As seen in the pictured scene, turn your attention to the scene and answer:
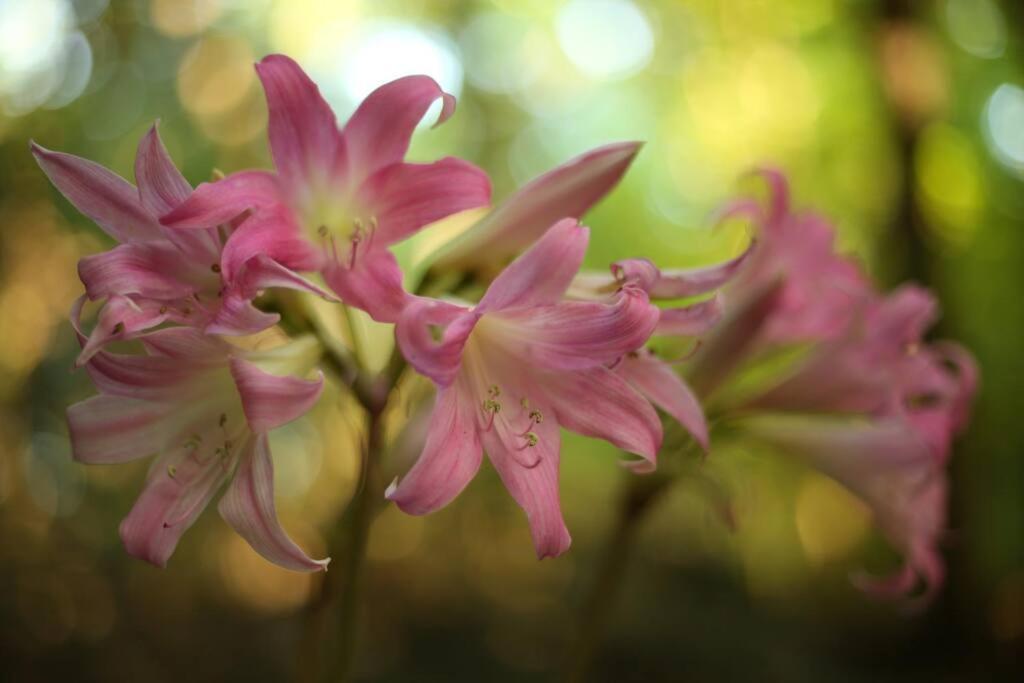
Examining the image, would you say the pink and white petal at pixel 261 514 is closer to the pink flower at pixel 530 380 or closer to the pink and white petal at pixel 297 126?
the pink flower at pixel 530 380

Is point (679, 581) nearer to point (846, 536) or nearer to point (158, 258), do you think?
point (846, 536)

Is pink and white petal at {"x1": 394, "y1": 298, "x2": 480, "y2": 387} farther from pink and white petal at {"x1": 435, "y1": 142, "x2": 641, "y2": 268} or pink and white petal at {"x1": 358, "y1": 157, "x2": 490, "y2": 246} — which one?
pink and white petal at {"x1": 435, "y1": 142, "x2": 641, "y2": 268}

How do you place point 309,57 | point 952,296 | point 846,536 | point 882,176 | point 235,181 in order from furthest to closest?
point 846,536, point 309,57, point 882,176, point 952,296, point 235,181

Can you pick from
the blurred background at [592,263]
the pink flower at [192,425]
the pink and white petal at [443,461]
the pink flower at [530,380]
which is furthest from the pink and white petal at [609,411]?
the blurred background at [592,263]

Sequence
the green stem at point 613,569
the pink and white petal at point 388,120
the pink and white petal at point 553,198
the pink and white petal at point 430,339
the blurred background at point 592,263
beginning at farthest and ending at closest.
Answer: the blurred background at point 592,263 < the green stem at point 613,569 < the pink and white petal at point 553,198 < the pink and white petal at point 388,120 < the pink and white petal at point 430,339

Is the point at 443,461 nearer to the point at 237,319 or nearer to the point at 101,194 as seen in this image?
the point at 237,319

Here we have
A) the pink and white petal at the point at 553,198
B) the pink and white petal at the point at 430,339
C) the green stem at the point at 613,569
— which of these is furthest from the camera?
the green stem at the point at 613,569

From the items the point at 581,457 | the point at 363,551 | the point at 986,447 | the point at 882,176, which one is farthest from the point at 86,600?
the point at 581,457

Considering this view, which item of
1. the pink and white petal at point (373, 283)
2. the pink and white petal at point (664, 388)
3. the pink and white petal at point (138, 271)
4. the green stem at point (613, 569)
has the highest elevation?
the pink and white petal at point (138, 271)
